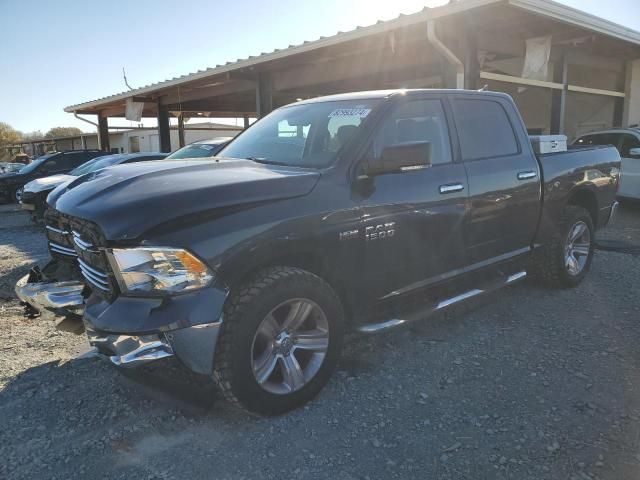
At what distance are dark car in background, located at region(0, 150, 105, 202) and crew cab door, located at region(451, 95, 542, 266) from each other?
14.1 meters

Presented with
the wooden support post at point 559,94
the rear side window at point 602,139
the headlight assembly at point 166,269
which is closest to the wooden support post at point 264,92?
the wooden support post at point 559,94

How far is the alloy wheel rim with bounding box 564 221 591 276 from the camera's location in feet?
17.7

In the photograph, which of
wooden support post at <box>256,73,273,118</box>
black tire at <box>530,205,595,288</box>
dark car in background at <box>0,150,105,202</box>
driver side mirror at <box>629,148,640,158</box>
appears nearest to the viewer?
black tire at <box>530,205,595,288</box>

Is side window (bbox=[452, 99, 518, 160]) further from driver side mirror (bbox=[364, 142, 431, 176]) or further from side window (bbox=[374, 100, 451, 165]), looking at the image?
driver side mirror (bbox=[364, 142, 431, 176])

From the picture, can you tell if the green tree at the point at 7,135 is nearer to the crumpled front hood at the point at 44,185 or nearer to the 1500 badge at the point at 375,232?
the crumpled front hood at the point at 44,185

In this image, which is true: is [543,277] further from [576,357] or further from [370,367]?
[370,367]

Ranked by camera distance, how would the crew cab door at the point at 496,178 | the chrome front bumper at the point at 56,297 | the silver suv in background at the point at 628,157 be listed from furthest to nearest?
1. the silver suv in background at the point at 628,157
2. the crew cab door at the point at 496,178
3. the chrome front bumper at the point at 56,297

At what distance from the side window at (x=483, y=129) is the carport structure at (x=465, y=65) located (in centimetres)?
352

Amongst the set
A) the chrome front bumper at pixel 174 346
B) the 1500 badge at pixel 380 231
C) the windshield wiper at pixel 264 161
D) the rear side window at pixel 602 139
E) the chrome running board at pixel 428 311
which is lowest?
the chrome running board at pixel 428 311

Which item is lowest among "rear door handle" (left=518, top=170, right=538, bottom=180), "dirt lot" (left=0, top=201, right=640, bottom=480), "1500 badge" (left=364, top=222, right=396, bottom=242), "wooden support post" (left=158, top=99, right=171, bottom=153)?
"dirt lot" (left=0, top=201, right=640, bottom=480)

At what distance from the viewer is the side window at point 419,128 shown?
3.62m

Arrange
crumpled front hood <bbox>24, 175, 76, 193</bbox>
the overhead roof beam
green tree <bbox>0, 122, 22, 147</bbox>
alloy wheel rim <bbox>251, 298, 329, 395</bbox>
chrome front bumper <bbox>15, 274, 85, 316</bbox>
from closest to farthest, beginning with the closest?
alloy wheel rim <bbox>251, 298, 329, 395</bbox>, chrome front bumper <bbox>15, 274, 85, 316</bbox>, crumpled front hood <bbox>24, 175, 76, 193</bbox>, the overhead roof beam, green tree <bbox>0, 122, 22, 147</bbox>

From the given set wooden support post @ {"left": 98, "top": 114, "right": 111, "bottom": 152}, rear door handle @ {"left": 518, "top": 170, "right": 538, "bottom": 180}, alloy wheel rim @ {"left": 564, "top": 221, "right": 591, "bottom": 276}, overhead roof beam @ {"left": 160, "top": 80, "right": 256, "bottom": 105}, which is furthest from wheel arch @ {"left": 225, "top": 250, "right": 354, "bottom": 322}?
wooden support post @ {"left": 98, "top": 114, "right": 111, "bottom": 152}

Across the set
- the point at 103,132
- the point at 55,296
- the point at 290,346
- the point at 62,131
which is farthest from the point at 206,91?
the point at 62,131
